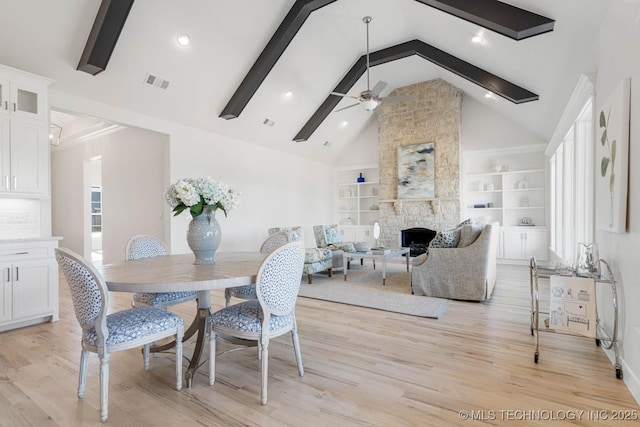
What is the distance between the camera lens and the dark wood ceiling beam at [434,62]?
15.6 ft

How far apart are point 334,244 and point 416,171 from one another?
2851 millimetres

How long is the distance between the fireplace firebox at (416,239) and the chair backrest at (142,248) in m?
5.70

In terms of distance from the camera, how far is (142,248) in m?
2.81

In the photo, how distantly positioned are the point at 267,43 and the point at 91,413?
4.79 metres

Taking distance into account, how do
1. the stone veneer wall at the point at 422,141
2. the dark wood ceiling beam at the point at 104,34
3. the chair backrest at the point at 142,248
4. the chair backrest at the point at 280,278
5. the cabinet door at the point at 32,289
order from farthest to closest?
the stone veneer wall at the point at 422,141 < the dark wood ceiling beam at the point at 104,34 < the cabinet door at the point at 32,289 < the chair backrest at the point at 142,248 < the chair backrest at the point at 280,278

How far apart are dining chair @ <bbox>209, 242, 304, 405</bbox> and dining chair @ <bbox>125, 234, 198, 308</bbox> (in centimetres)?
73

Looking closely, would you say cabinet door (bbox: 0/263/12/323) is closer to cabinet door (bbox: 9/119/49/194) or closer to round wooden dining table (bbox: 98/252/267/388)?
cabinet door (bbox: 9/119/49/194)

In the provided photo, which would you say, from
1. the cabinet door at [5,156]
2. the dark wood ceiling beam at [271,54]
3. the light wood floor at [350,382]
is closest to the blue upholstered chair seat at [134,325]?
the light wood floor at [350,382]

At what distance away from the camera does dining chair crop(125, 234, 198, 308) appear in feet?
8.46

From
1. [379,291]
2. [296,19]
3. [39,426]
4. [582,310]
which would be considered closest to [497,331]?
[582,310]

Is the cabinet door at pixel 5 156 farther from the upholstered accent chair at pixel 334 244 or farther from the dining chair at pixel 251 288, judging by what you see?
the upholstered accent chair at pixel 334 244

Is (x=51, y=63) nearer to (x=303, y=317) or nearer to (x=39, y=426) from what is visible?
(x=39, y=426)

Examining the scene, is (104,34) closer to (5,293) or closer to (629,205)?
(5,293)

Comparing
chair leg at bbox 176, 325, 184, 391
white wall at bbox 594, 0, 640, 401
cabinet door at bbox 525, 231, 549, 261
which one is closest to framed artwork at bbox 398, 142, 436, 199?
cabinet door at bbox 525, 231, 549, 261
